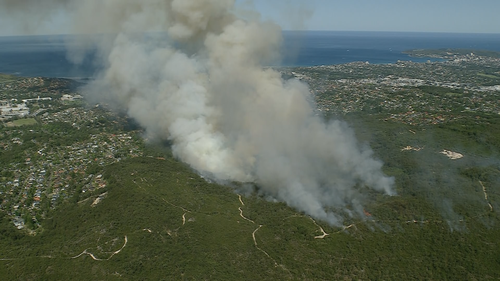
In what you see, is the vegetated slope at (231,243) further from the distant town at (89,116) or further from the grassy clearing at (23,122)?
the grassy clearing at (23,122)

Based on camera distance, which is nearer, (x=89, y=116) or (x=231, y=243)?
(x=231, y=243)

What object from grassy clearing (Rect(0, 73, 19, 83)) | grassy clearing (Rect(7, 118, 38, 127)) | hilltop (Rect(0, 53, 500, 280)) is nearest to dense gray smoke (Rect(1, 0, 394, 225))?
hilltop (Rect(0, 53, 500, 280))

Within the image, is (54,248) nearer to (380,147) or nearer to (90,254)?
(90,254)

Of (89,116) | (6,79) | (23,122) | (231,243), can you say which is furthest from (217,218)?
(6,79)

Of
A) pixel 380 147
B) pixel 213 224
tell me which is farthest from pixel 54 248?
pixel 380 147

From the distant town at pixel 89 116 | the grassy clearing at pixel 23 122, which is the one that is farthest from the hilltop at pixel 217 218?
the grassy clearing at pixel 23 122

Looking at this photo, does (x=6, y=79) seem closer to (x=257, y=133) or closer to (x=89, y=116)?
(x=89, y=116)

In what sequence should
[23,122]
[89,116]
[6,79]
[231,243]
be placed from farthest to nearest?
[6,79]
[89,116]
[23,122]
[231,243]

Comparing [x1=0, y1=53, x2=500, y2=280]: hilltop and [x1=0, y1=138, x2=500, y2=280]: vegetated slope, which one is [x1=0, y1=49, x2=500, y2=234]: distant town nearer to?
[x1=0, y1=53, x2=500, y2=280]: hilltop
